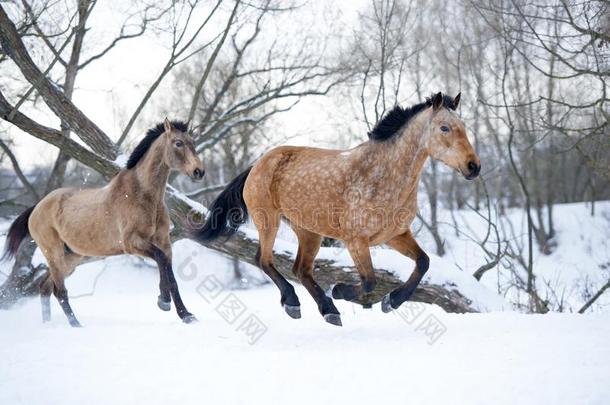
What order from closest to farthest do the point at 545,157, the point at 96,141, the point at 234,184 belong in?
1. the point at 234,184
2. the point at 96,141
3. the point at 545,157

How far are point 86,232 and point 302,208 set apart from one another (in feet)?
10.2

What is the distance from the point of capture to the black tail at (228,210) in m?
6.56

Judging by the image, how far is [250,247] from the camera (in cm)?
793

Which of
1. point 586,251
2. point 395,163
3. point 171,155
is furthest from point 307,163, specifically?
point 586,251

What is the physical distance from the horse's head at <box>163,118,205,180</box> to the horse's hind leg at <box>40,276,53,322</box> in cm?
261

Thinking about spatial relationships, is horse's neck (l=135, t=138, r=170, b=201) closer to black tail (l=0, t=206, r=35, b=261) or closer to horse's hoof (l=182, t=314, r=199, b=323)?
horse's hoof (l=182, t=314, r=199, b=323)

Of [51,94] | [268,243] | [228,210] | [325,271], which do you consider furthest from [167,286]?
[51,94]

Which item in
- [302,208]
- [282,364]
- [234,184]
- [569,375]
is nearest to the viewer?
[569,375]

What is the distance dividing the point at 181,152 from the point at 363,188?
104 inches

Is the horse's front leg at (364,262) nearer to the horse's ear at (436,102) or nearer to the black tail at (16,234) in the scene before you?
the horse's ear at (436,102)

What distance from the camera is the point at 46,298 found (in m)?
7.69

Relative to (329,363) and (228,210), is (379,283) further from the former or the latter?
(329,363)

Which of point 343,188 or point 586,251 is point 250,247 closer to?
point 343,188

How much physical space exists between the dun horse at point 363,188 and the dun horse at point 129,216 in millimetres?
1203
